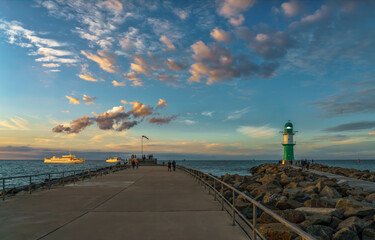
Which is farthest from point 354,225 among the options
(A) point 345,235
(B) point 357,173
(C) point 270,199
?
(B) point 357,173

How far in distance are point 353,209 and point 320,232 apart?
3486mm

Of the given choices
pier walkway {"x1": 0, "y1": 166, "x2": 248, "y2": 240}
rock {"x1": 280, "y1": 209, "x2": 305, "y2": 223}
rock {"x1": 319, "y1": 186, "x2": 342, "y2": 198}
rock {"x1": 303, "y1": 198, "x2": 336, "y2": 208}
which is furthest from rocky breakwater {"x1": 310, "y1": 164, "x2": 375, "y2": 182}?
pier walkway {"x1": 0, "y1": 166, "x2": 248, "y2": 240}

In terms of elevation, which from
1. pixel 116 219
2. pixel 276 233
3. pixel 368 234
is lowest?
pixel 368 234

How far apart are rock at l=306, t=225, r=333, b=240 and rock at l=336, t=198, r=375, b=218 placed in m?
2.88

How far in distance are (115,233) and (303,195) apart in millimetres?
11499

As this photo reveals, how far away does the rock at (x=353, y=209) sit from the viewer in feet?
35.2

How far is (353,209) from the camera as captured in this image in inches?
429

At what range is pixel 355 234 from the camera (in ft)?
27.5

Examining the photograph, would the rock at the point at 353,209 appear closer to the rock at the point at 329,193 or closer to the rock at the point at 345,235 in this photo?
the rock at the point at 345,235

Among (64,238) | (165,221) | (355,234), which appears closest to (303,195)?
(355,234)

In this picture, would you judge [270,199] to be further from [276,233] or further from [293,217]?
[276,233]

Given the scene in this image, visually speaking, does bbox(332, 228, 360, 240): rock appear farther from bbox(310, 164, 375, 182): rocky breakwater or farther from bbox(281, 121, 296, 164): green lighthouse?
bbox(281, 121, 296, 164): green lighthouse

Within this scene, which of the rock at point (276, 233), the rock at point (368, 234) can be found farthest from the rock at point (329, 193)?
the rock at point (276, 233)

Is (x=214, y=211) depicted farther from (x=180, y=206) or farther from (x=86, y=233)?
(x=86, y=233)
